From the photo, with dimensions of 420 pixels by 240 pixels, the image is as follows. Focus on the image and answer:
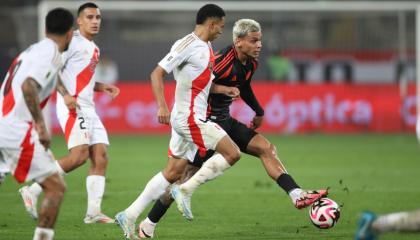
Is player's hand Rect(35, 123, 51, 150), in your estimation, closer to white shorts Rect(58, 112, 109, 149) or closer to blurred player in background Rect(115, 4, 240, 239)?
blurred player in background Rect(115, 4, 240, 239)

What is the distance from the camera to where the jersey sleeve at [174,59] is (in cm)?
926

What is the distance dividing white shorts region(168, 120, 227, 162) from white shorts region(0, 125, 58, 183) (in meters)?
2.02

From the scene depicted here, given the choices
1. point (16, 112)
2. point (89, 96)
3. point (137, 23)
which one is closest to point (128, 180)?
point (89, 96)

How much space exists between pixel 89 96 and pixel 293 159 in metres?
9.22

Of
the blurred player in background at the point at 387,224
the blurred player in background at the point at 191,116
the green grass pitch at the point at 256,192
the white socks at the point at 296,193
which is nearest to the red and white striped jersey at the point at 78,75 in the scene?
the green grass pitch at the point at 256,192

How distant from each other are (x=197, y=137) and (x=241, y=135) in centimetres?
104

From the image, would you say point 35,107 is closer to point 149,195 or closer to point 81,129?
point 149,195

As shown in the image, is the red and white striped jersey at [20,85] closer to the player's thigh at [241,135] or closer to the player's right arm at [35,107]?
the player's right arm at [35,107]

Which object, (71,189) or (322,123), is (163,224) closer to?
(71,189)

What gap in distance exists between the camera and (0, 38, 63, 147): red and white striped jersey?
775 centimetres

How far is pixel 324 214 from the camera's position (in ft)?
31.1

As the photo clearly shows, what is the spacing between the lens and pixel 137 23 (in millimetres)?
28828

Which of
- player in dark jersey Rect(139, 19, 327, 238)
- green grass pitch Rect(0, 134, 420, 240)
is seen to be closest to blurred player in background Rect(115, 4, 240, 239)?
player in dark jersey Rect(139, 19, 327, 238)

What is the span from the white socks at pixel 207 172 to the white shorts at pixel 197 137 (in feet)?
0.50
